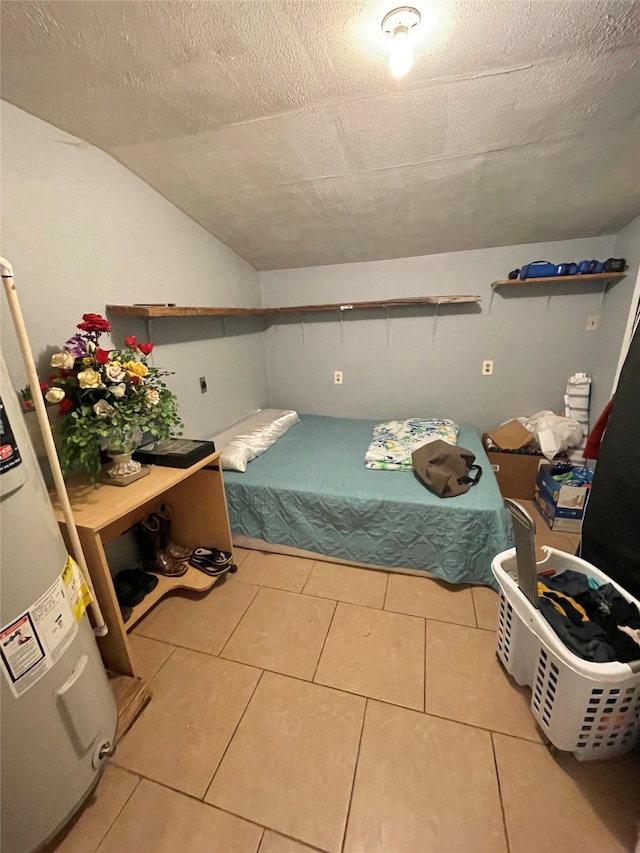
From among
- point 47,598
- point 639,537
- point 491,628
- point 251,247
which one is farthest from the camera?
point 251,247

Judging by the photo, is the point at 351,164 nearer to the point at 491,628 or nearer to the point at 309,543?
the point at 309,543

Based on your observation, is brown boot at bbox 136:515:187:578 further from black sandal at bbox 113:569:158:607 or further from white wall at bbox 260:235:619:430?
white wall at bbox 260:235:619:430

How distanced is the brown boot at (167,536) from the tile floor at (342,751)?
0.32 m

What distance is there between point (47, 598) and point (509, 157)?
2453 millimetres

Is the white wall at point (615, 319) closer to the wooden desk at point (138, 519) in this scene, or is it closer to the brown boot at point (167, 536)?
the wooden desk at point (138, 519)

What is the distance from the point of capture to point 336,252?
265cm

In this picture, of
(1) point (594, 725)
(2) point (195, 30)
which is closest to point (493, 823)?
(1) point (594, 725)

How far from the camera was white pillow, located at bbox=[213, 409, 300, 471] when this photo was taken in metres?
2.09

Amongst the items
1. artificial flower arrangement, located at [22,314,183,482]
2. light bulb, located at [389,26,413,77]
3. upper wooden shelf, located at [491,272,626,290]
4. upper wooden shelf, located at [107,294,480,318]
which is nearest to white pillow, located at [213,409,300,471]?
artificial flower arrangement, located at [22,314,183,482]

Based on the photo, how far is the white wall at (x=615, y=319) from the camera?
2.04 m

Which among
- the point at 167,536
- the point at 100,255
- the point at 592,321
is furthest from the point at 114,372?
the point at 592,321

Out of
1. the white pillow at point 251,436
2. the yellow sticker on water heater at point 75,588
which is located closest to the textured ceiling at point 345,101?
the white pillow at point 251,436

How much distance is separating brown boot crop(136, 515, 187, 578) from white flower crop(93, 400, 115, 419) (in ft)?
2.52

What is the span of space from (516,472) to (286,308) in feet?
7.52
